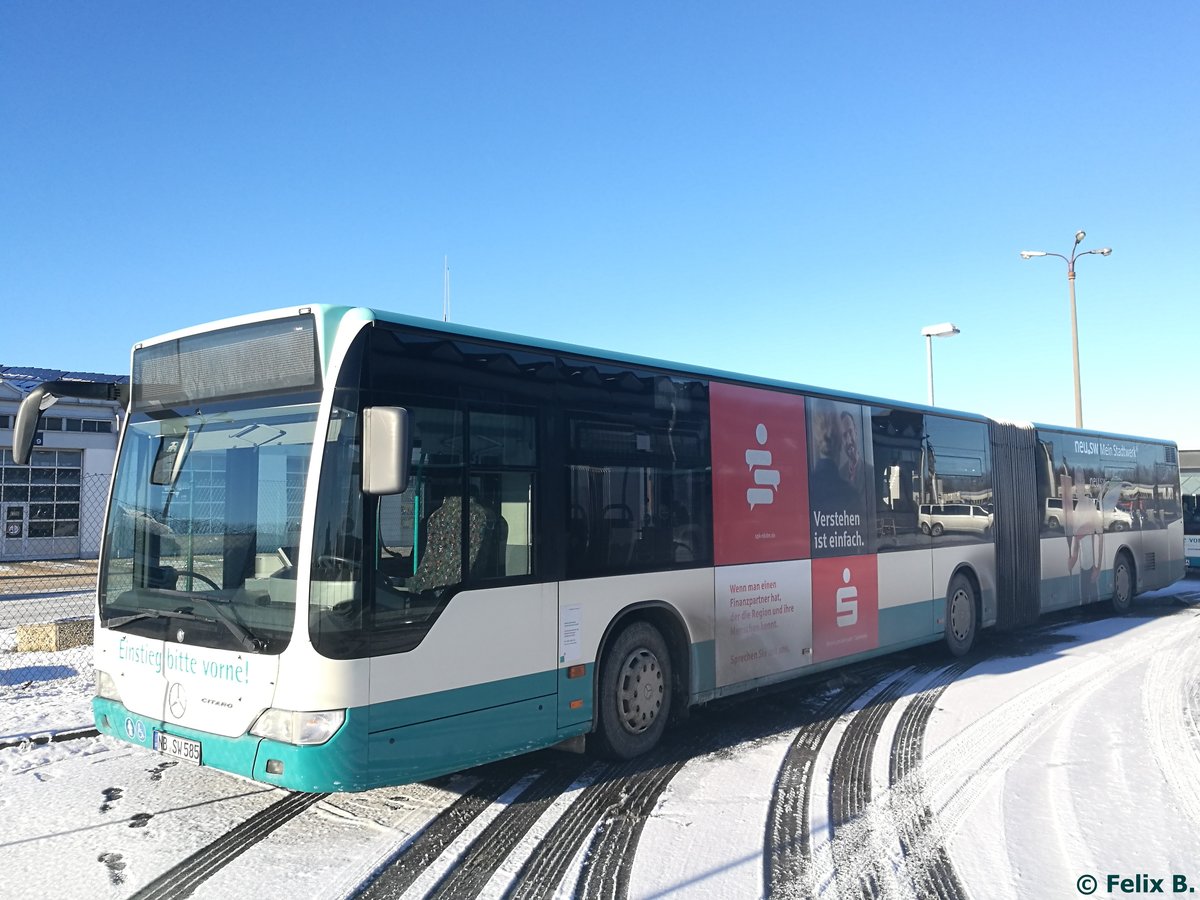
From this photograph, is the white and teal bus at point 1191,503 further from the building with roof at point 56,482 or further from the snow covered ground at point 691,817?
the building with roof at point 56,482

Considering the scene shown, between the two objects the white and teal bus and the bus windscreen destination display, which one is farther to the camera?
the white and teal bus

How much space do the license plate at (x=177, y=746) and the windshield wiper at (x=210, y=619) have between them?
0.70 meters

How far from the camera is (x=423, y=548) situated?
16.2 feet

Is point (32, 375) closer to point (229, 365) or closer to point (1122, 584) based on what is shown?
point (229, 365)

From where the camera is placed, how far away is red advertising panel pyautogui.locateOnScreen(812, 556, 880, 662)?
842 centimetres

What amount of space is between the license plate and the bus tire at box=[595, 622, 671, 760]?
2658 mm

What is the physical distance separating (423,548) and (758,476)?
3.82 m

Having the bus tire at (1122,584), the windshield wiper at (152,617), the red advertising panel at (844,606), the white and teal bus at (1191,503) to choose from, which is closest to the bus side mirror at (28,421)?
the windshield wiper at (152,617)

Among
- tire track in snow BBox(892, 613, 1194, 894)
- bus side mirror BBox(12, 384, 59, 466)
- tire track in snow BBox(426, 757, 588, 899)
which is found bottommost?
tire track in snow BBox(892, 613, 1194, 894)

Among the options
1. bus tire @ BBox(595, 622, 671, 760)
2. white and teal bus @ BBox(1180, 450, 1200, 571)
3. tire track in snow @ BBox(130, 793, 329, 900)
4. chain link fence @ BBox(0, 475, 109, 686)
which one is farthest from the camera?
white and teal bus @ BBox(1180, 450, 1200, 571)

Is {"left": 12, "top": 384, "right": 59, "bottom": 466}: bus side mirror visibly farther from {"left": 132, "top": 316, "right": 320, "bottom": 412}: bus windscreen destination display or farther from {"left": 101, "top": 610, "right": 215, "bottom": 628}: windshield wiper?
{"left": 101, "top": 610, "right": 215, "bottom": 628}: windshield wiper

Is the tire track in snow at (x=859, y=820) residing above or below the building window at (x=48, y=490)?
below

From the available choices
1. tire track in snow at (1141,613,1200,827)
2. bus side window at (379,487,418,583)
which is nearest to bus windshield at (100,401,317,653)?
bus side window at (379,487,418,583)

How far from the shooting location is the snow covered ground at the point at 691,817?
4340 millimetres
